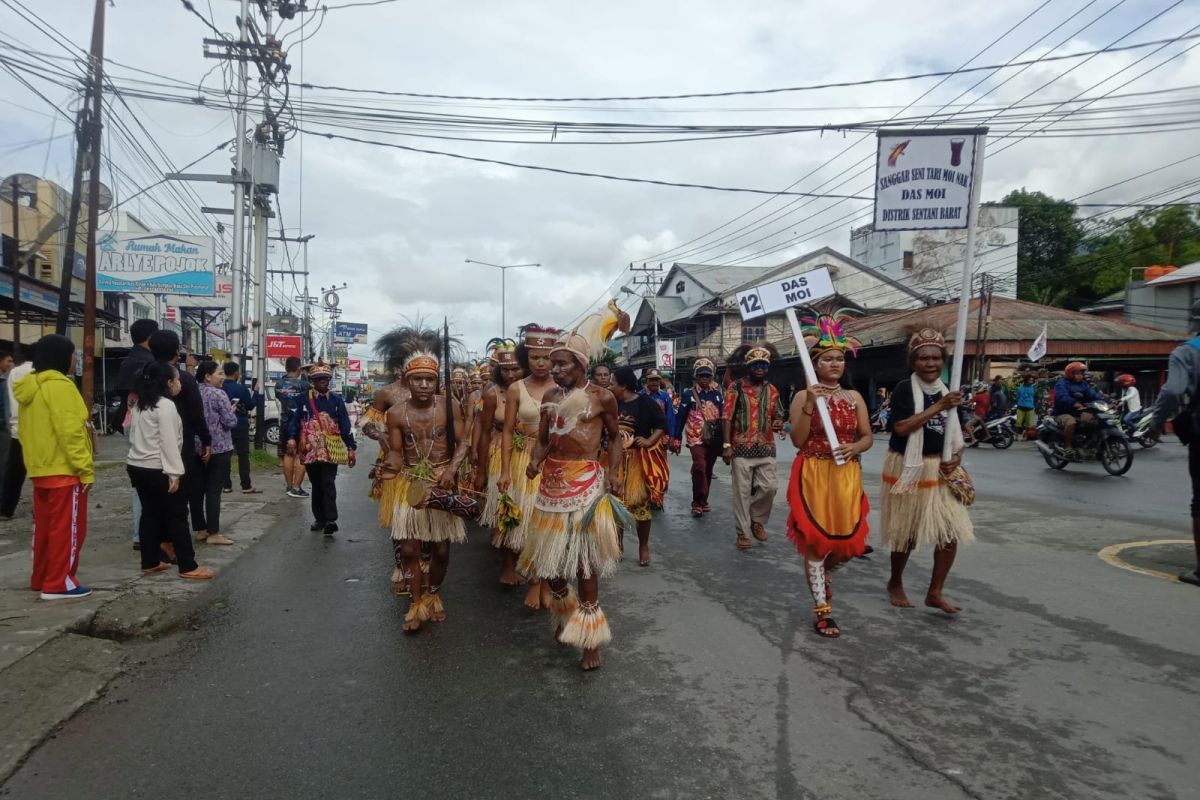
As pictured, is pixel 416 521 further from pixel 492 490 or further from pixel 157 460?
pixel 157 460

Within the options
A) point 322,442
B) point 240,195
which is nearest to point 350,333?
point 240,195

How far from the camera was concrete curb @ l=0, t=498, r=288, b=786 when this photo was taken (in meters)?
3.37

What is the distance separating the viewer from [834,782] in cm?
288

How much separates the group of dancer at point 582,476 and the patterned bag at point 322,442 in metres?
2.35

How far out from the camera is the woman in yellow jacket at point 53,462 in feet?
16.4

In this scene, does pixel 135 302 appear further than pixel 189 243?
Yes

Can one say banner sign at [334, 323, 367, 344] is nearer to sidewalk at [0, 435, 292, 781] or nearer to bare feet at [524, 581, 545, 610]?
sidewalk at [0, 435, 292, 781]

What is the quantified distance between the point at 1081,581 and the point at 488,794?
4.86 m

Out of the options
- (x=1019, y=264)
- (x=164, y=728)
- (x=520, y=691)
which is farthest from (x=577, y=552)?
(x=1019, y=264)

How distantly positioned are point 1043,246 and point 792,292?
2039 inches

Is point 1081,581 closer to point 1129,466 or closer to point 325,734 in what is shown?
point 325,734

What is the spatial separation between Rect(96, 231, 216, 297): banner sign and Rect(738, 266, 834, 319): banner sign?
14.7m

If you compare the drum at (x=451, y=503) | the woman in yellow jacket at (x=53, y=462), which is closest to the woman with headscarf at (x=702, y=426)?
the drum at (x=451, y=503)

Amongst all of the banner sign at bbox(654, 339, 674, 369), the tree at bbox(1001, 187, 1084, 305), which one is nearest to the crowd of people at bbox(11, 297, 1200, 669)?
the banner sign at bbox(654, 339, 674, 369)
